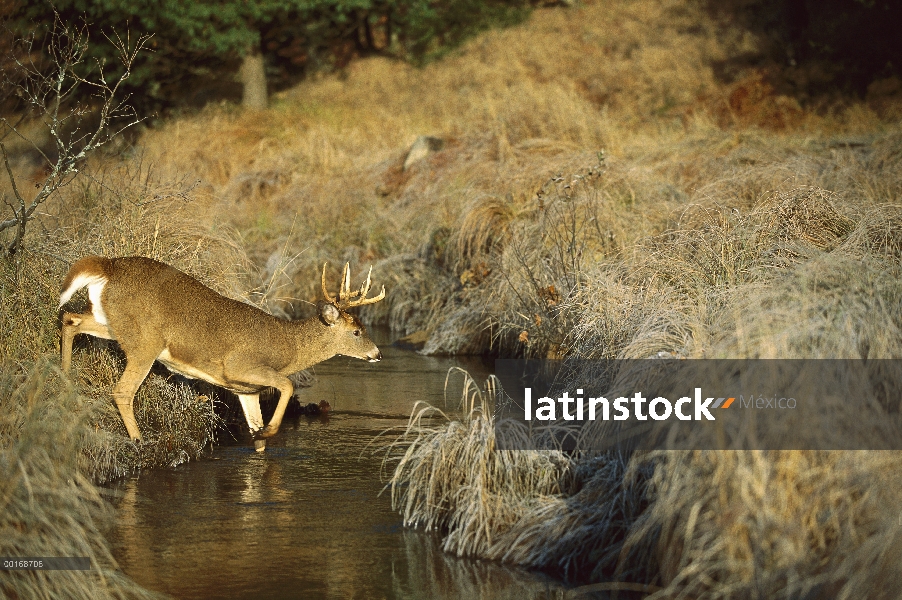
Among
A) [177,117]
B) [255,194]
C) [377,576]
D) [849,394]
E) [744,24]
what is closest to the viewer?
[849,394]

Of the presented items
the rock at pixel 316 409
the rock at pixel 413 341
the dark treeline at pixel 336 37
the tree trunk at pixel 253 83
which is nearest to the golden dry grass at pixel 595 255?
the rock at pixel 413 341

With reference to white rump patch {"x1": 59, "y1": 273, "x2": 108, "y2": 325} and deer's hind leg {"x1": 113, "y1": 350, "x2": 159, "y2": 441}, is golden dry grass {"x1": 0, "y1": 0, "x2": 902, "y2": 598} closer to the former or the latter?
white rump patch {"x1": 59, "y1": 273, "x2": 108, "y2": 325}

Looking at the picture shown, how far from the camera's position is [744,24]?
36.5 meters

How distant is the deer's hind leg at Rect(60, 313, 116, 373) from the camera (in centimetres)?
922

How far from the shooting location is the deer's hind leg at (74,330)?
30.2 feet

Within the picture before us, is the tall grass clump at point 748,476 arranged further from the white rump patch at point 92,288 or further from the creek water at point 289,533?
the white rump patch at point 92,288

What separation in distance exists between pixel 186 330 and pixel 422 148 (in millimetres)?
13444

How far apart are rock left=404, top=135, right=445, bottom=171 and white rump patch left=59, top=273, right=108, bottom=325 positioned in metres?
13.2

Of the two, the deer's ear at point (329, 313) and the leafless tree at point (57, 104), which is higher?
the leafless tree at point (57, 104)

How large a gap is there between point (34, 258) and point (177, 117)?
1904 cm

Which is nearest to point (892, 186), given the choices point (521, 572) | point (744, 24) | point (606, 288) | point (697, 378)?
point (606, 288)

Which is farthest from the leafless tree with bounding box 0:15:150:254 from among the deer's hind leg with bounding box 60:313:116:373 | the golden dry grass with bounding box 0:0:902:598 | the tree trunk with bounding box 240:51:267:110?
the tree trunk with bounding box 240:51:267:110

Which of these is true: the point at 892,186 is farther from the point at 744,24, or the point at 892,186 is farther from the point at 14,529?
the point at 744,24

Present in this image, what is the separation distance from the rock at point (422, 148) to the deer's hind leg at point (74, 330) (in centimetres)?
1315
